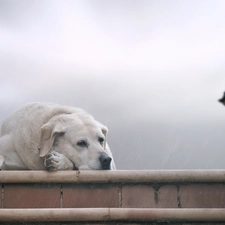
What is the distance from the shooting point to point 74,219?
3.59 metres

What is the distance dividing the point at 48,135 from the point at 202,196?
1792mm

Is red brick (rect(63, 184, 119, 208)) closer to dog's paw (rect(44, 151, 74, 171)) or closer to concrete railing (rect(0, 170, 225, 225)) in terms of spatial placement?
concrete railing (rect(0, 170, 225, 225))

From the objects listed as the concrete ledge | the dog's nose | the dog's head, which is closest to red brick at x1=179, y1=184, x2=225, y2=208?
the concrete ledge

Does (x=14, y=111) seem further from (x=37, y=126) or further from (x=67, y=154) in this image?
(x=67, y=154)

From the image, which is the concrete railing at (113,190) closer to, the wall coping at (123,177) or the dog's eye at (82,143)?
the wall coping at (123,177)

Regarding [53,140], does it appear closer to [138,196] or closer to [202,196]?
[138,196]

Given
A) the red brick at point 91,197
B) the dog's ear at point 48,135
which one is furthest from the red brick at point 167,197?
the dog's ear at point 48,135

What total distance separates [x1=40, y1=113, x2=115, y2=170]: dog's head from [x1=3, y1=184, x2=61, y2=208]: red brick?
80 centimetres

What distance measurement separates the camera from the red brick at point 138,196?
3734 millimetres

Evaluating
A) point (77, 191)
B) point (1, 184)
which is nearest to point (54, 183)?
point (77, 191)

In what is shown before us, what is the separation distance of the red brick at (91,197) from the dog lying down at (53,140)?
569 millimetres

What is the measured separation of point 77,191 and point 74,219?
26 cm

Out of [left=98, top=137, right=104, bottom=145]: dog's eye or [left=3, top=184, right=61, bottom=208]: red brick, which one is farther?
[left=98, top=137, right=104, bottom=145]: dog's eye

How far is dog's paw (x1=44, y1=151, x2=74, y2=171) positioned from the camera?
4.00 m
